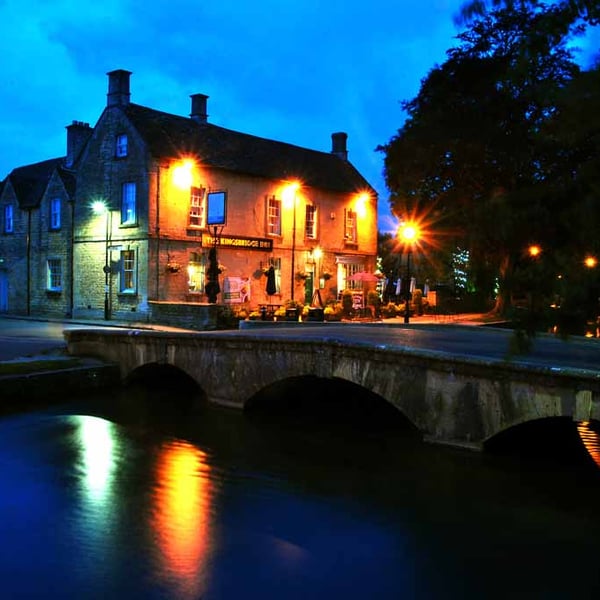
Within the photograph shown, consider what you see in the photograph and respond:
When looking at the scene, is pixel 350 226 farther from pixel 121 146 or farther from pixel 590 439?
pixel 590 439

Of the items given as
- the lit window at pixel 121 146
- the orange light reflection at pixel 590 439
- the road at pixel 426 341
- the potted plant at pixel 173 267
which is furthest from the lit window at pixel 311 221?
the orange light reflection at pixel 590 439

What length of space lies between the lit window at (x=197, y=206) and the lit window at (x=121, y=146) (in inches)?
142

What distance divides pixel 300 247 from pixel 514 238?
3237cm

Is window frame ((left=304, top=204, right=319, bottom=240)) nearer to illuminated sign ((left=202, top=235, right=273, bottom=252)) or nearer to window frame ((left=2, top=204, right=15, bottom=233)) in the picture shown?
illuminated sign ((left=202, top=235, right=273, bottom=252))

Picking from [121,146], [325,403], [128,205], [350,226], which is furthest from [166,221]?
[325,403]

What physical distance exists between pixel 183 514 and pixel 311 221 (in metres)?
28.0

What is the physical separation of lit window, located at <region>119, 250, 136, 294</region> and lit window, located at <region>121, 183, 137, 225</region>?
144cm

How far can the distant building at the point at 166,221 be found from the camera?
1153 inches

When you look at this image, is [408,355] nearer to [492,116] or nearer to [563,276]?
[563,276]

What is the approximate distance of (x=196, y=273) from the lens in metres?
30.5

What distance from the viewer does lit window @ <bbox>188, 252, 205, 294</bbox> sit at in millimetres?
30266

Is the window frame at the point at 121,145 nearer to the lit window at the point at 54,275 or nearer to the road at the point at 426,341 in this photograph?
the lit window at the point at 54,275

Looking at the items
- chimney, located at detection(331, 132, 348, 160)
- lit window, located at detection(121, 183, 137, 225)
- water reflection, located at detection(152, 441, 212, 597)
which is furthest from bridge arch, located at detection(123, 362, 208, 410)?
chimney, located at detection(331, 132, 348, 160)

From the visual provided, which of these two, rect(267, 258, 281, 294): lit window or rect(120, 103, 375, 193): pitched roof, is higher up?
rect(120, 103, 375, 193): pitched roof
